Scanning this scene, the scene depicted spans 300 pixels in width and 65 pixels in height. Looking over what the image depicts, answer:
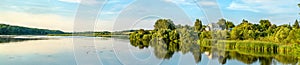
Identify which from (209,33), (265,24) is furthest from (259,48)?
(265,24)

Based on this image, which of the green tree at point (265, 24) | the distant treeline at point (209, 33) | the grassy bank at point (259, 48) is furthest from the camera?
the green tree at point (265, 24)

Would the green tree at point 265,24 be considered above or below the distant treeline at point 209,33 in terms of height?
above

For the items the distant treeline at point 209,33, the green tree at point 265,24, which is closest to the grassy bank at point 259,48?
the distant treeline at point 209,33

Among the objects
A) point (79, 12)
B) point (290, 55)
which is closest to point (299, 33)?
point (79, 12)

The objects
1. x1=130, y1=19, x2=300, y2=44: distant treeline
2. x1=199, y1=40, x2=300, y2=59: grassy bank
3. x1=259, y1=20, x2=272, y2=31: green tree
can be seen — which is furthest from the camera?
x1=259, y1=20, x2=272, y2=31: green tree

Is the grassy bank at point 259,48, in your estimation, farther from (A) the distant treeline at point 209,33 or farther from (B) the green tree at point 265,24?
(B) the green tree at point 265,24

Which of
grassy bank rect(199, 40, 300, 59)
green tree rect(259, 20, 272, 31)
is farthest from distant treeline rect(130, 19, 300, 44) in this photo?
green tree rect(259, 20, 272, 31)

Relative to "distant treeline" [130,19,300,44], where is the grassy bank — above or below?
below

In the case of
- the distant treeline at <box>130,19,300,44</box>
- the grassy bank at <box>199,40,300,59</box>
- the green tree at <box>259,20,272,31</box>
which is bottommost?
the grassy bank at <box>199,40,300,59</box>

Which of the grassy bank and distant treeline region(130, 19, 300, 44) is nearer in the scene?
the grassy bank

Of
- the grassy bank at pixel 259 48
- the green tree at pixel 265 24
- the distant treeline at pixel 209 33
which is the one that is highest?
the green tree at pixel 265 24

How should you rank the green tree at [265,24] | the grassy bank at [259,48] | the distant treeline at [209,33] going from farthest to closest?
1. the green tree at [265,24]
2. the distant treeline at [209,33]
3. the grassy bank at [259,48]

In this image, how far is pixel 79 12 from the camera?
600cm

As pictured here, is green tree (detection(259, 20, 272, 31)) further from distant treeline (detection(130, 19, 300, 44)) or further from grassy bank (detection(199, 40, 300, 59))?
grassy bank (detection(199, 40, 300, 59))
